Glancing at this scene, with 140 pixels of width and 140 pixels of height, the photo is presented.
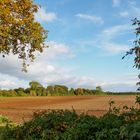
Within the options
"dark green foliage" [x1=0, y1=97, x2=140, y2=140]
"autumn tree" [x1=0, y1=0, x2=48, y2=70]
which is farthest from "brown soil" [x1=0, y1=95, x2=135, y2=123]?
"dark green foliage" [x1=0, y1=97, x2=140, y2=140]

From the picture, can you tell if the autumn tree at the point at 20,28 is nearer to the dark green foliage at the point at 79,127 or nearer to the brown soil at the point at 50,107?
the brown soil at the point at 50,107

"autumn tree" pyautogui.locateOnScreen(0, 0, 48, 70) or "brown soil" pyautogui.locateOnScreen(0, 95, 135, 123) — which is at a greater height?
"autumn tree" pyautogui.locateOnScreen(0, 0, 48, 70)

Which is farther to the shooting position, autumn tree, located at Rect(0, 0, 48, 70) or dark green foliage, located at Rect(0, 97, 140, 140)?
autumn tree, located at Rect(0, 0, 48, 70)

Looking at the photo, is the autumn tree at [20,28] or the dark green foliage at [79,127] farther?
the autumn tree at [20,28]

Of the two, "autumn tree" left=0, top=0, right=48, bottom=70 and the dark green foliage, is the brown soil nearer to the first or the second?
"autumn tree" left=0, top=0, right=48, bottom=70

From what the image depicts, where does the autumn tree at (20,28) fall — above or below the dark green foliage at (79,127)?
above

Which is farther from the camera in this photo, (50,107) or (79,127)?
(50,107)

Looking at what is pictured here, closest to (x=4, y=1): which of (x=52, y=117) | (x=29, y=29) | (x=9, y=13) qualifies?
(x=9, y=13)

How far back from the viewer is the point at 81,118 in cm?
887

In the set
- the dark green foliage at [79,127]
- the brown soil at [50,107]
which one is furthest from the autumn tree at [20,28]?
the dark green foliage at [79,127]

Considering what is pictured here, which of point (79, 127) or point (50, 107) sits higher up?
point (50, 107)

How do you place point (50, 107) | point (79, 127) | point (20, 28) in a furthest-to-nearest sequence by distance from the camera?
1. point (50, 107)
2. point (20, 28)
3. point (79, 127)

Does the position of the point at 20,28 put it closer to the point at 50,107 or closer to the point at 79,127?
the point at 50,107

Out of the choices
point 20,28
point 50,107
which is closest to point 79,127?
point 20,28
